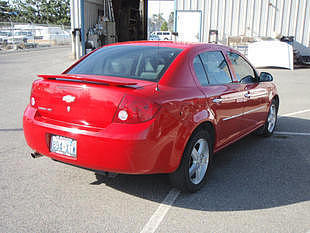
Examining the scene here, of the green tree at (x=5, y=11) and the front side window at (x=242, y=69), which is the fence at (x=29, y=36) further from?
the green tree at (x=5, y=11)

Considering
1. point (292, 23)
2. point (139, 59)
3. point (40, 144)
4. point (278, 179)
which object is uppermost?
point (292, 23)

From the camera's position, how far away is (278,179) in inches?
161

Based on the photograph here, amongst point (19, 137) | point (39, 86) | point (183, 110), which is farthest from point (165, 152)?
point (19, 137)

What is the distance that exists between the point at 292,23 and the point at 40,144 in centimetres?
1963

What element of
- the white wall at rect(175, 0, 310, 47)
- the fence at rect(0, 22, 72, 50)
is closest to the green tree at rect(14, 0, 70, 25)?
the fence at rect(0, 22, 72, 50)

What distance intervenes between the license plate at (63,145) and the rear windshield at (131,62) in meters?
0.90

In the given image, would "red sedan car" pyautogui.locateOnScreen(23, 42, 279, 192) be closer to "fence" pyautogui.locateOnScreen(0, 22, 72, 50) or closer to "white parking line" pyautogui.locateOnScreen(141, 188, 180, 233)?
"white parking line" pyautogui.locateOnScreen(141, 188, 180, 233)

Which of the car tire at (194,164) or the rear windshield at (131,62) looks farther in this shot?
the rear windshield at (131,62)

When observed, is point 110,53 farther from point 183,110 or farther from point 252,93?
point 252,93

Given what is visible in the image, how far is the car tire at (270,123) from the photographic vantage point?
579 cm

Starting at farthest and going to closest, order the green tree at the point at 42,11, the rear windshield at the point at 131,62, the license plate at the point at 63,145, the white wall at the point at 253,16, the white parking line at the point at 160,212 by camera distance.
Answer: the green tree at the point at 42,11
the white wall at the point at 253,16
the rear windshield at the point at 131,62
the license plate at the point at 63,145
the white parking line at the point at 160,212

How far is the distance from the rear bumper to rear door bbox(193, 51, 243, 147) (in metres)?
0.95

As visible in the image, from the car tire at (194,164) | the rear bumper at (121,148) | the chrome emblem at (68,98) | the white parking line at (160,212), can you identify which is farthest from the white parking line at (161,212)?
the chrome emblem at (68,98)

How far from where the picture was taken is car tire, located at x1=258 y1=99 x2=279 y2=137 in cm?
579
